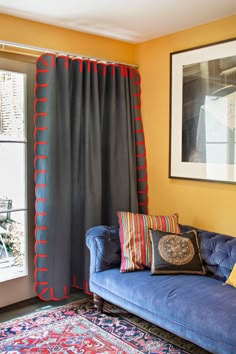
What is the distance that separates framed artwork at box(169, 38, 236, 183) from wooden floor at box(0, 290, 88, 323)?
1.51m

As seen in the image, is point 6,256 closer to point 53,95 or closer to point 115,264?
point 115,264

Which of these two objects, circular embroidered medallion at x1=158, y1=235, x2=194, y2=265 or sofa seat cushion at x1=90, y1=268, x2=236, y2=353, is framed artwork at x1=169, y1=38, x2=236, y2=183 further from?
sofa seat cushion at x1=90, y1=268, x2=236, y2=353

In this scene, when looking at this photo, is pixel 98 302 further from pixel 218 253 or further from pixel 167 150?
pixel 167 150

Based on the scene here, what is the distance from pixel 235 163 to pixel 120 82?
51.9 inches

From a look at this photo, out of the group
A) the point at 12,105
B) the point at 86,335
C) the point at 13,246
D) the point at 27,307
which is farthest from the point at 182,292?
the point at 12,105

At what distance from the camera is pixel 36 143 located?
3.20 metres

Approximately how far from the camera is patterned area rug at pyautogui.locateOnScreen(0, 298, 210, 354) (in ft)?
8.66

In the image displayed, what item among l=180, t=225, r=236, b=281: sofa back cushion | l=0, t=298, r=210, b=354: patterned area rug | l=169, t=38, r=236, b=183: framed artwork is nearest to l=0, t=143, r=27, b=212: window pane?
l=0, t=298, r=210, b=354: patterned area rug

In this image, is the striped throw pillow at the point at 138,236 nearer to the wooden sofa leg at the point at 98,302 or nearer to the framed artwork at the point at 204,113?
the wooden sofa leg at the point at 98,302

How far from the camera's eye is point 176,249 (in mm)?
2969

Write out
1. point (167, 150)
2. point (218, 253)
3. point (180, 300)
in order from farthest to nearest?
1. point (167, 150)
2. point (218, 253)
3. point (180, 300)

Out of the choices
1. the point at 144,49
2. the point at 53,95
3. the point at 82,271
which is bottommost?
the point at 82,271

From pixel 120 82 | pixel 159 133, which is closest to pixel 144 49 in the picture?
pixel 120 82

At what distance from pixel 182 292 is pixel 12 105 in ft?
6.56
